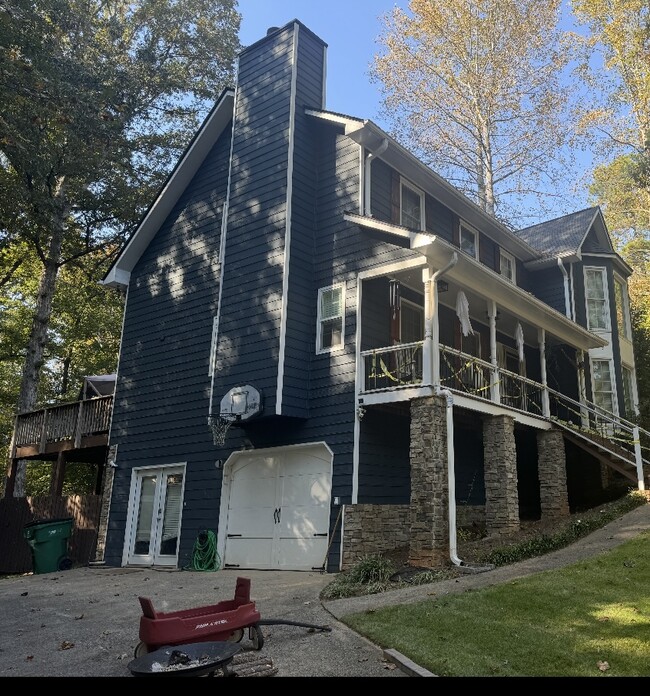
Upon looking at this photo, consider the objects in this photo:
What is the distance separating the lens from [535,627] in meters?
6.18

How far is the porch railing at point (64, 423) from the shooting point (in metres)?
17.3

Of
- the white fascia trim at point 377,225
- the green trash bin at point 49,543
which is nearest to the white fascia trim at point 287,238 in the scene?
the white fascia trim at point 377,225

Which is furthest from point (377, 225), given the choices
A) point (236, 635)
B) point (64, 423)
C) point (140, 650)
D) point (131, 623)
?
point (64, 423)

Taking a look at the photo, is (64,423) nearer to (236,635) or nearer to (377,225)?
(377,225)

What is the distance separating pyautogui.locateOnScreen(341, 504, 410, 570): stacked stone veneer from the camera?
37.0 feet

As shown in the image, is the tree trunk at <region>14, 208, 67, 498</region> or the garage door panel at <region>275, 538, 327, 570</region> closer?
the garage door panel at <region>275, 538, 327, 570</region>

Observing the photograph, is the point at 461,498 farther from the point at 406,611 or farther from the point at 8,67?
the point at 8,67

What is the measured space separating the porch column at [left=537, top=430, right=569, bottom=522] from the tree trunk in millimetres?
15343

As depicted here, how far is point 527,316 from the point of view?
15.1 m

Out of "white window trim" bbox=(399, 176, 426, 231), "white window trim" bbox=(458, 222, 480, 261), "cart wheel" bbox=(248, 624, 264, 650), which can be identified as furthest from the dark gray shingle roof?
"cart wheel" bbox=(248, 624, 264, 650)

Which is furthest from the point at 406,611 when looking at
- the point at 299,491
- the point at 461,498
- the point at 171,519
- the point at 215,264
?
the point at 215,264

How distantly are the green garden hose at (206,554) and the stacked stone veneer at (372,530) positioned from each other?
329 centimetres

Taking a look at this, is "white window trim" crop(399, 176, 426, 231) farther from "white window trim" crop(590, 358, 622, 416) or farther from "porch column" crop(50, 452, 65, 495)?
"porch column" crop(50, 452, 65, 495)

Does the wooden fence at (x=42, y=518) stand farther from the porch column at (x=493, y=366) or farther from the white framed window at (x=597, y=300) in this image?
the white framed window at (x=597, y=300)
